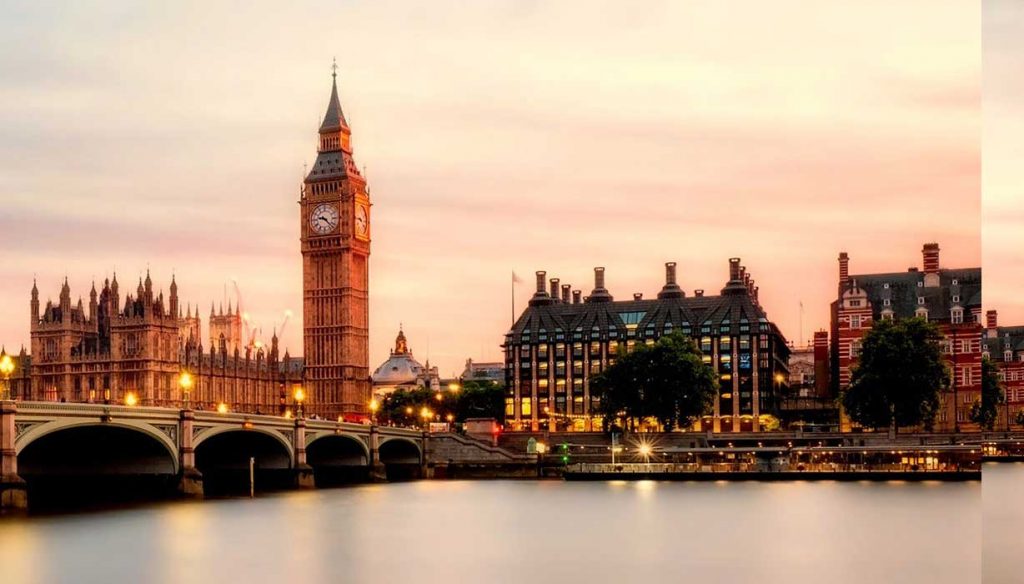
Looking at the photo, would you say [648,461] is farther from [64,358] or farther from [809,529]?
[64,358]

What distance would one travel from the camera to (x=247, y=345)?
122 m

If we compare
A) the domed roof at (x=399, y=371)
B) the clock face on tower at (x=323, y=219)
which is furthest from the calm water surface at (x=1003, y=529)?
the domed roof at (x=399, y=371)

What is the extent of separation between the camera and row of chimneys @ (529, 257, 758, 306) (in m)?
110

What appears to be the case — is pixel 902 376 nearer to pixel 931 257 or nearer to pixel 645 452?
pixel 645 452

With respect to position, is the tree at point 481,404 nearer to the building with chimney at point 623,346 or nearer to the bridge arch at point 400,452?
the building with chimney at point 623,346

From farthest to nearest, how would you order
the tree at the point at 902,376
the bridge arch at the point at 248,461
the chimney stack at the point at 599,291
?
the chimney stack at the point at 599,291, the tree at the point at 902,376, the bridge arch at the point at 248,461

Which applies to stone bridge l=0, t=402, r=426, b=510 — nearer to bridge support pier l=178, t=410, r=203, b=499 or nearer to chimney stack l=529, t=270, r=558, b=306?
bridge support pier l=178, t=410, r=203, b=499

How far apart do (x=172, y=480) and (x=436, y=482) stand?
1013 inches

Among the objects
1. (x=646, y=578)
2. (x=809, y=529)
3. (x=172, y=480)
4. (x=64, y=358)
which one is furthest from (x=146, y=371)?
(x=646, y=578)

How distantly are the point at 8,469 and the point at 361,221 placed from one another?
282 feet

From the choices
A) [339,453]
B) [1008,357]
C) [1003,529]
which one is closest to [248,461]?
[339,453]

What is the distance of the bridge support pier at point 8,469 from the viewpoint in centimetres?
4112

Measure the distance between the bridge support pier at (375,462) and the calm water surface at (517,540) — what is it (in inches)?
710

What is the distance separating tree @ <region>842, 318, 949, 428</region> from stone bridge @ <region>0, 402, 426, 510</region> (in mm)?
26949
